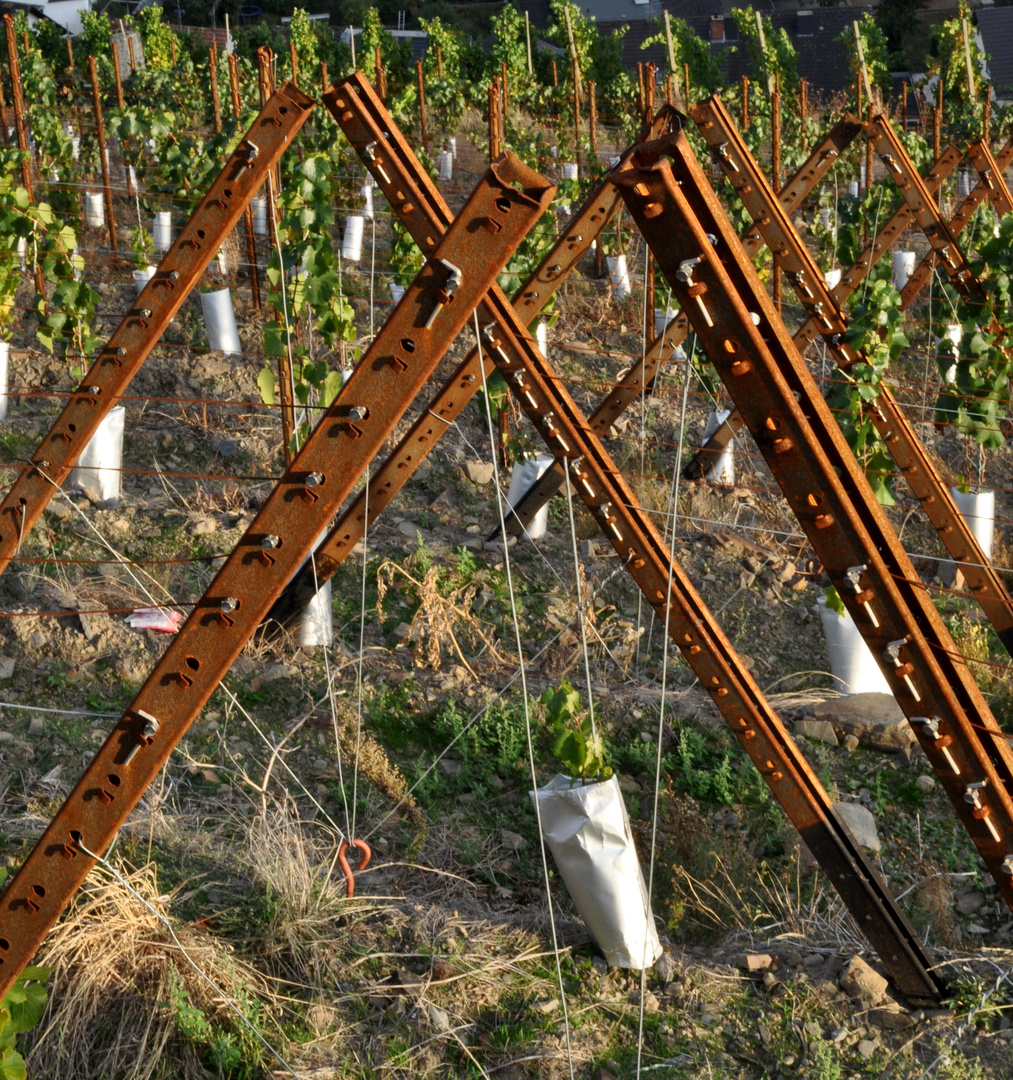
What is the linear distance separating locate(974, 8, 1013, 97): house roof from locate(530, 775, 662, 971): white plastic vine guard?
31.9m

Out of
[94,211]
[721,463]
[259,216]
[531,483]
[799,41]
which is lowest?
[531,483]

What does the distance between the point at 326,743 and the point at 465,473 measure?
2.53 m

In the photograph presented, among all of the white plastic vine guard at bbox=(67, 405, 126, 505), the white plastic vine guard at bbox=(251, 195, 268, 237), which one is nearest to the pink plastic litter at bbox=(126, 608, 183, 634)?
the white plastic vine guard at bbox=(67, 405, 126, 505)

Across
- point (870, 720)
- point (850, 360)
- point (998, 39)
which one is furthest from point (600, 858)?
point (998, 39)

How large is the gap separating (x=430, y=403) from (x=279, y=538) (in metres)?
2.19

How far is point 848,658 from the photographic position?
446 cm

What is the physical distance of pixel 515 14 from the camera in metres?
22.4

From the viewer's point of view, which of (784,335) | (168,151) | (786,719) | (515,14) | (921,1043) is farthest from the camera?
(515,14)

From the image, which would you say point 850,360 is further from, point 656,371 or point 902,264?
point 902,264

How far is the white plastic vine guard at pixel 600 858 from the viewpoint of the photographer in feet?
9.12

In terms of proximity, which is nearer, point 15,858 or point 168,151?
point 15,858

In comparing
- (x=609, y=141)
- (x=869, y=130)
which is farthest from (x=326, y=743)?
(x=609, y=141)

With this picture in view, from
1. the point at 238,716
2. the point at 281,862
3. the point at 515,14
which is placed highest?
the point at 515,14

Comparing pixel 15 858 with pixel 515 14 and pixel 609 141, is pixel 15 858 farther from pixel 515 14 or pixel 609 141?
pixel 515 14
